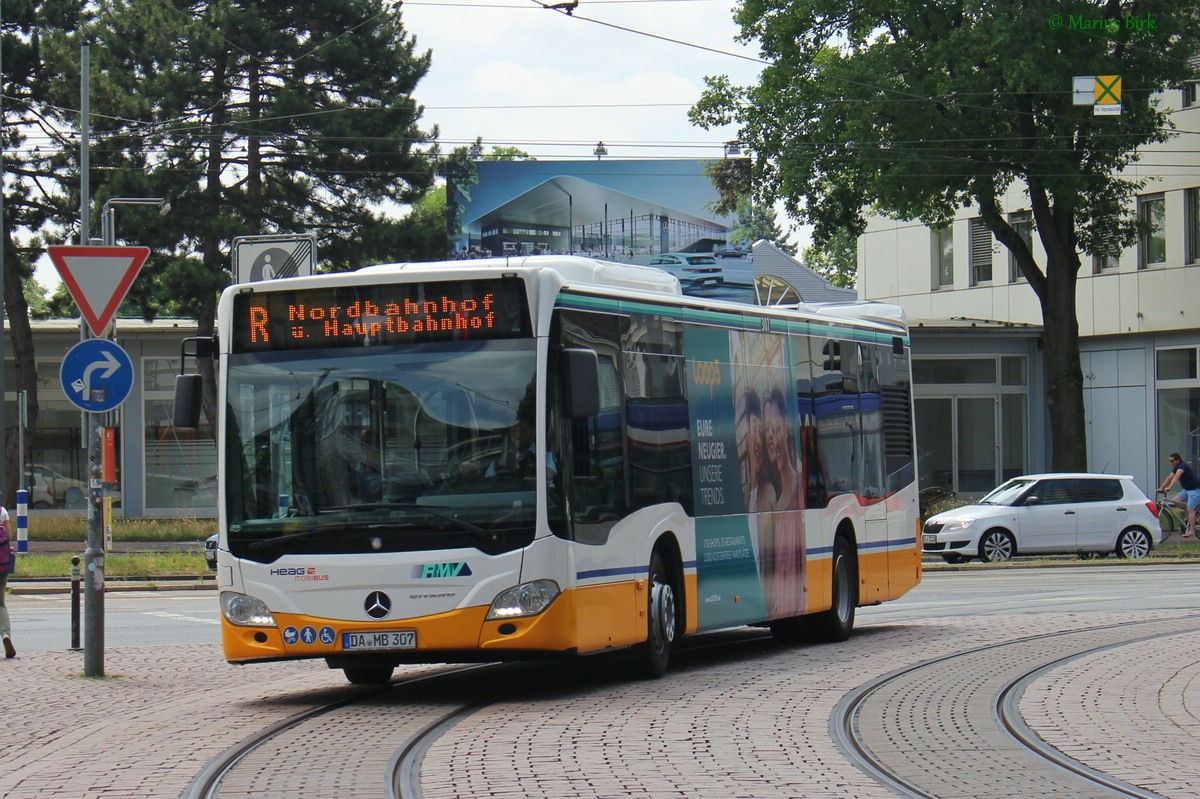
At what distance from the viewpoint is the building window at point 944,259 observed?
51938mm

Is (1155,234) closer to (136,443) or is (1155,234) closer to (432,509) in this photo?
(136,443)

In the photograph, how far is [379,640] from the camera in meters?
11.5

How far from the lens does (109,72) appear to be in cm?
3869

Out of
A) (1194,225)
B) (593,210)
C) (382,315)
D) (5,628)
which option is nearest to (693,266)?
(593,210)

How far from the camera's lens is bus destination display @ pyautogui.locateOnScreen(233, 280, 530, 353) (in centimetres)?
1180

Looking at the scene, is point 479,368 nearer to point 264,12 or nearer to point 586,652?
point 586,652

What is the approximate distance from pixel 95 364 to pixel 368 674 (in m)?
3.28

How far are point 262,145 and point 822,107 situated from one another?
488 inches

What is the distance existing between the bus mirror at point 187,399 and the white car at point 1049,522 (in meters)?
20.0

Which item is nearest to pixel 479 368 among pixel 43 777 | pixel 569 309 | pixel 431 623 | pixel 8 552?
pixel 569 309

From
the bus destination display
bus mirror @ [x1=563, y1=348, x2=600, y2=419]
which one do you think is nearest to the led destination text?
the bus destination display

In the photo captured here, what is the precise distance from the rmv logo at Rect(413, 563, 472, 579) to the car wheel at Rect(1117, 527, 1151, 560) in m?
21.4

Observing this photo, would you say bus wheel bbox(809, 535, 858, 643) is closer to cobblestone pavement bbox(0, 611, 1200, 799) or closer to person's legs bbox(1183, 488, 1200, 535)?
cobblestone pavement bbox(0, 611, 1200, 799)

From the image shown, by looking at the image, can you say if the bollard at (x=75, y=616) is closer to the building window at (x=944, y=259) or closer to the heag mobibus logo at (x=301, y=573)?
the heag mobibus logo at (x=301, y=573)
